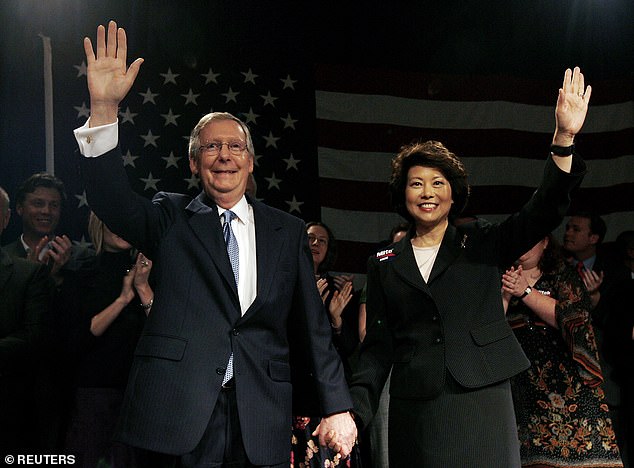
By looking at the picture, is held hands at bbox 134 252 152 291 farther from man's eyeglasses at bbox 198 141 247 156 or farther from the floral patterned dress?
the floral patterned dress

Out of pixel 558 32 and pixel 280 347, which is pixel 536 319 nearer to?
pixel 280 347

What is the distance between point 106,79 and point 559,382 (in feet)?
9.46

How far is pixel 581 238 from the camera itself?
585cm

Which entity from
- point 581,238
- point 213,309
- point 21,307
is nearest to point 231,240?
point 213,309

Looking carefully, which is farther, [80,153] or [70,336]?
[70,336]

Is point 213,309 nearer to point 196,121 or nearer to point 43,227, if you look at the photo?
point 43,227

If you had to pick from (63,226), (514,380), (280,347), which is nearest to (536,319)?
(514,380)

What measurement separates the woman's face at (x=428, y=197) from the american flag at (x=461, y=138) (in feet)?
10.7

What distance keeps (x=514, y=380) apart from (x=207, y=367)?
2.36 metres

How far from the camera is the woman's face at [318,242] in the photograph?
5391mm

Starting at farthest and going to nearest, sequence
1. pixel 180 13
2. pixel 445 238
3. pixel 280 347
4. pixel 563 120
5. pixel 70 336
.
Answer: pixel 180 13 < pixel 70 336 < pixel 445 238 < pixel 563 120 < pixel 280 347

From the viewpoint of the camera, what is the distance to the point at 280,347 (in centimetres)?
271

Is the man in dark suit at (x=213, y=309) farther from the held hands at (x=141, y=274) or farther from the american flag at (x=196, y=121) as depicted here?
the american flag at (x=196, y=121)

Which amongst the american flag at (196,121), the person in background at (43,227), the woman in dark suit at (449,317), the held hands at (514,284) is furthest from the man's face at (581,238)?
the person in background at (43,227)
